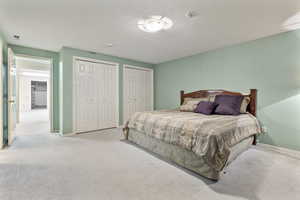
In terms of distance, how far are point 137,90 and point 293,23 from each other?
14.0ft

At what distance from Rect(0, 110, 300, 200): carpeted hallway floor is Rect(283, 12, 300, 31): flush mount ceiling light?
232 cm

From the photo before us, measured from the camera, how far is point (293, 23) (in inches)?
97.0

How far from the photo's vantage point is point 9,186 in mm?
1601

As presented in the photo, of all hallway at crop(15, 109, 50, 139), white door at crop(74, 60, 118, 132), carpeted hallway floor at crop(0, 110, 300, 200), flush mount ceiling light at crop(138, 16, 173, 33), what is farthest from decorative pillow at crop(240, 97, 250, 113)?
hallway at crop(15, 109, 50, 139)

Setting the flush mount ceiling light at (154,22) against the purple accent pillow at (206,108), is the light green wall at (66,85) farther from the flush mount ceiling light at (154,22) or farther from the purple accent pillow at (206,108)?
the purple accent pillow at (206,108)

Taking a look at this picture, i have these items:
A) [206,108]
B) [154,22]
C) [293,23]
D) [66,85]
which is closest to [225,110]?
[206,108]

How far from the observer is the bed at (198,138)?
173 cm

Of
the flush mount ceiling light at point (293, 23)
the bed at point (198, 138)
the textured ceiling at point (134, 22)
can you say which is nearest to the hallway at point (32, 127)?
the textured ceiling at point (134, 22)

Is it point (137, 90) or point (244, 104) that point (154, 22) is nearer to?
point (244, 104)

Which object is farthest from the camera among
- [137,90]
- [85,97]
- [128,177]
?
Answer: [137,90]

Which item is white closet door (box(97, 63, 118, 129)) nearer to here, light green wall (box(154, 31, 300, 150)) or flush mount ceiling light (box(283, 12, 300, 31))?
light green wall (box(154, 31, 300, 150))

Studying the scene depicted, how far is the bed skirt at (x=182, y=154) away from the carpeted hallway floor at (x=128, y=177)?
0.10m

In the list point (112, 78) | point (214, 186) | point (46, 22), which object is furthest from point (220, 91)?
point (46, 22)

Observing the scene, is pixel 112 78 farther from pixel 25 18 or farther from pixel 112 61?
pixel 25 18
